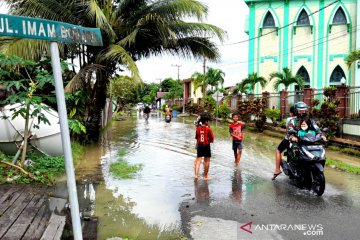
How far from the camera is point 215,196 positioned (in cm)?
681

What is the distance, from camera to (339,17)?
27297mm

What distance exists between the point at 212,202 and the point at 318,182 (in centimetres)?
192

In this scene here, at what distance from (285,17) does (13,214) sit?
26068 millimetres

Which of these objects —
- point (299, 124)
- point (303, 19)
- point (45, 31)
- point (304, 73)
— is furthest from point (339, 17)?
point (45, 31)

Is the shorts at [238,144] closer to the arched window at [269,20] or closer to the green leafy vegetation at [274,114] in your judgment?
the green leafy vegetation at [274,114]

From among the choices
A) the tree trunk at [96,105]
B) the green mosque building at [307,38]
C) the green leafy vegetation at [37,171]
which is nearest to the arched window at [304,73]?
the green mosque building at [307,38]

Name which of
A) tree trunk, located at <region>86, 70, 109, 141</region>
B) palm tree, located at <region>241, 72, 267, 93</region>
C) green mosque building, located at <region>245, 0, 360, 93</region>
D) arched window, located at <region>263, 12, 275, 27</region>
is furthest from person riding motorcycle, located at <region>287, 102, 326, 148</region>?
arched window, located at <region>263, 12, 275, 27</region>

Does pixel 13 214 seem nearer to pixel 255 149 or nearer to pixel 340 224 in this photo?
pixel 340 224

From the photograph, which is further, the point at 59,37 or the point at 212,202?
the point at 212,202

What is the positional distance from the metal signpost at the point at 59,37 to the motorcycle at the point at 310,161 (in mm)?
4696

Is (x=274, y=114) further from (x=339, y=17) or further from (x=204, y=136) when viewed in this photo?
(x=204, y=136)

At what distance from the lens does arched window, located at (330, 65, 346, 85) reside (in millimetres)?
27327

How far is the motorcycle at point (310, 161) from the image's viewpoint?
263 inches

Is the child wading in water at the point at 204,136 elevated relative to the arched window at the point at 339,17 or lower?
lower
